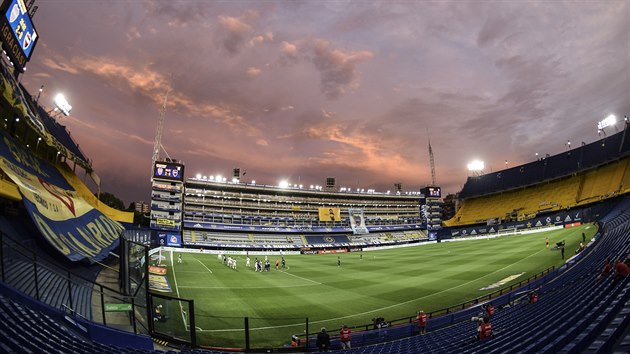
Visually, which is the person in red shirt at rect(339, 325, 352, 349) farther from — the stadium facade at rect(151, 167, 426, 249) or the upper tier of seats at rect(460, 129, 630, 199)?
the upper tier of seats at rect(460, 129, 630, 199)

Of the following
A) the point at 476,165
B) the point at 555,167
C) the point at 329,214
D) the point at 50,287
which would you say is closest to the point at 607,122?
the point at 555,167

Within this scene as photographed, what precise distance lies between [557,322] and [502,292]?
649 inches

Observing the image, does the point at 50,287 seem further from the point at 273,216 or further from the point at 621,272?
the point at 273,216

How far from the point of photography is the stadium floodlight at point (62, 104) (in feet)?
165

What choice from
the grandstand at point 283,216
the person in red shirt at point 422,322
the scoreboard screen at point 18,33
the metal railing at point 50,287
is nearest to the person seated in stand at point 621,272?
the person in red shirt at point 422,322

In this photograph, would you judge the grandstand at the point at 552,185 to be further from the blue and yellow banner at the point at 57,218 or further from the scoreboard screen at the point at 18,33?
the scoreboard screen at the point at 18,33

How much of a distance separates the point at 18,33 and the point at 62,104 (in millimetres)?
27579

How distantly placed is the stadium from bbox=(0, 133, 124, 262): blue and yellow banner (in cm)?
21

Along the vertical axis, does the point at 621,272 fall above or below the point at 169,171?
below

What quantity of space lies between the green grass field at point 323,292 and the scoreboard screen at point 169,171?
4131 cm

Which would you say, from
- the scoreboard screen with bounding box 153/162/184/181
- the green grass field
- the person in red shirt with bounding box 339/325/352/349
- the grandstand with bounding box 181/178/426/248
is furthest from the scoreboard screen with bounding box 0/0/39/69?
the grandstand with bounding box 181/178/426/248

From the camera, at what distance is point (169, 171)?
256ft

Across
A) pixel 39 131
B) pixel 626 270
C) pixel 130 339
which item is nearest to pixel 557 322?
pixel 626 270

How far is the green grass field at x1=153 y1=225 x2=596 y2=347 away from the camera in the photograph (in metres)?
19.1
